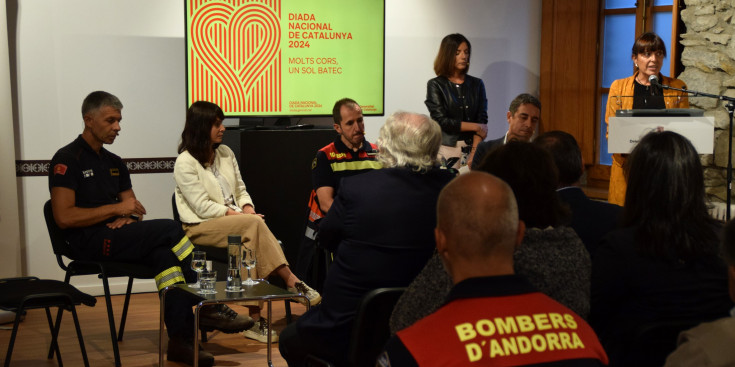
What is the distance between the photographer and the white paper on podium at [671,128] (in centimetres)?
476

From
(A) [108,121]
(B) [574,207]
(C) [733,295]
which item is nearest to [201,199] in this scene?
(A) [108,121]

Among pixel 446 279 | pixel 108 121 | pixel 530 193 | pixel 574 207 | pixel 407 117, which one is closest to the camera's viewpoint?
pixel 446 279

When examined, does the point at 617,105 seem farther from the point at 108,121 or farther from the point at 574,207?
the point at 108,121

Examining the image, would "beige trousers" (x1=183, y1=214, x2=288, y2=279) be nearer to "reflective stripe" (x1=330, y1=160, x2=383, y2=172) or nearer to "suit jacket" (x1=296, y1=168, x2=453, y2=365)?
"reflective stripe" (x1=330, y1=160, x2=383, y2=172)

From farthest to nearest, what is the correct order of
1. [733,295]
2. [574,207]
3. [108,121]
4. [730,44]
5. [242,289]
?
[730,44] → [108,121] → [242,289] → [574,207] → [733,295]

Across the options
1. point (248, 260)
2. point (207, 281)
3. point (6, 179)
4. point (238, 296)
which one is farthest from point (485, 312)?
point (6, 179)

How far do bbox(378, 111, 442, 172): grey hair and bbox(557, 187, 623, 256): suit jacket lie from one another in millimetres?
A: 496

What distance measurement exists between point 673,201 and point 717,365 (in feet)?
2.97

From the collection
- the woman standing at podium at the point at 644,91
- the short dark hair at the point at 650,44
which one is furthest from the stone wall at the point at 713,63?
the short dark hair at the point at 650,44

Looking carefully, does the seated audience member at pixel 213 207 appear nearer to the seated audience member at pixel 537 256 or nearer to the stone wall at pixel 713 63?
the seated audience member at pixel 537 256

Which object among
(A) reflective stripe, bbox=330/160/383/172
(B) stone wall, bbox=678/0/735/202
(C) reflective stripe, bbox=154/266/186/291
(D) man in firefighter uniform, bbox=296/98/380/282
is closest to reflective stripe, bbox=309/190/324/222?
(D) man in firefighter uniform, bbox=296/98/380/282

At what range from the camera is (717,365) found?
1.53 metres

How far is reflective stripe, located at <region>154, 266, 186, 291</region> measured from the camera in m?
4.31

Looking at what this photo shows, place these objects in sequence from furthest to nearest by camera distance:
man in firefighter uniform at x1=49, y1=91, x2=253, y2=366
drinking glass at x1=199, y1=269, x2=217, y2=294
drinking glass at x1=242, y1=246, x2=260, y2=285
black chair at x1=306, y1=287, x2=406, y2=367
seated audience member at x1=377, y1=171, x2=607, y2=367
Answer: man in firefighter uniform at x1=49, y1=91, x2=253, y2=366
drinking glass at x1=242, y1=246, x2=260, y2=285
drinking glass at x1=199, y1=269, x2=217, y2=294
black chair at x1=306, y1=287, x2=406, y2=367
seated audience member at x1=377, y1=171, x2=607, y2=367
